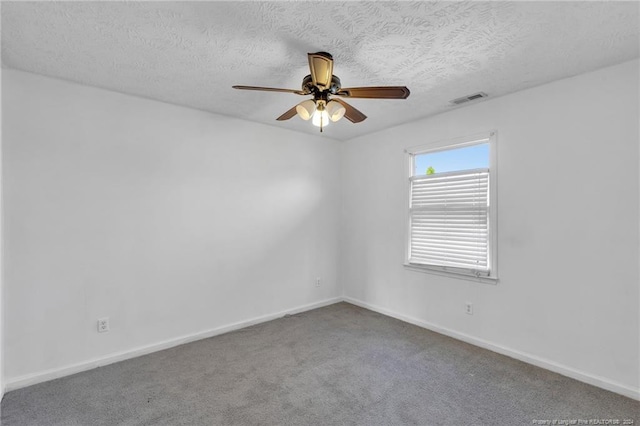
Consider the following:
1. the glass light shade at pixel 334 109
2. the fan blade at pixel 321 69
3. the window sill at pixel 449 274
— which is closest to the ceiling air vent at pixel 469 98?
the glass light shade at pixel 334 109

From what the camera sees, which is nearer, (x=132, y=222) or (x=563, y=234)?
(x=563, y=234)

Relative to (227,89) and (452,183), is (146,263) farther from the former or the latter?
(452,183)

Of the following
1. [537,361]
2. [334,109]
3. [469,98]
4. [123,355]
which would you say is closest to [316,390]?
[123,355]

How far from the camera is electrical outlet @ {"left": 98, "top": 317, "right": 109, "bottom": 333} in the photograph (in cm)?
278

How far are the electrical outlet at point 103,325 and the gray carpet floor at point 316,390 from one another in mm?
329

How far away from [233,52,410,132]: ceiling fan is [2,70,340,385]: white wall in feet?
5.02

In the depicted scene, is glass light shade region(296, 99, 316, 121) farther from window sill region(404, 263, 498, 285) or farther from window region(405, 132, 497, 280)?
window sill region(404, 263, 498, 285)

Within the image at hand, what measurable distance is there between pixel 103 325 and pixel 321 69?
113 inches

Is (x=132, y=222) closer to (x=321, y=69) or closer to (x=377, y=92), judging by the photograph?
(x=321, y=69)

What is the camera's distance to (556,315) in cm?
266

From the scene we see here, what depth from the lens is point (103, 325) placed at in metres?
2.80

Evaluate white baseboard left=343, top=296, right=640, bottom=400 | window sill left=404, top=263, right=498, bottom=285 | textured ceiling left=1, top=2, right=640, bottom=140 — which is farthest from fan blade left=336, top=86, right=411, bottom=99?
white baseboard left=343, top=296, right=640, bottom=400

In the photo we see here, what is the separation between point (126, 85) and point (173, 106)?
514 mm

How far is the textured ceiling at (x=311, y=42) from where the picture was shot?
175 centimetres
